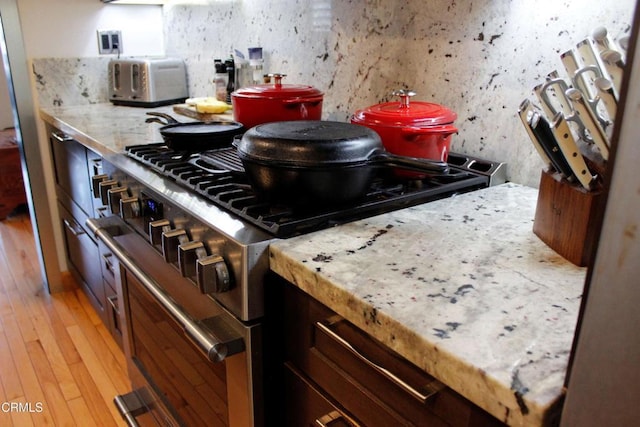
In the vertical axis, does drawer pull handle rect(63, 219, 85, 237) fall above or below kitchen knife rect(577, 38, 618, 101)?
below

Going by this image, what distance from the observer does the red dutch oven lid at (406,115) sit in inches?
42.1

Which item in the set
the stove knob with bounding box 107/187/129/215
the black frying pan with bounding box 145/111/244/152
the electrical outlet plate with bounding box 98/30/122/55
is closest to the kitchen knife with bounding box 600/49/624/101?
the black frying pan with bounding box 145/111/244/152

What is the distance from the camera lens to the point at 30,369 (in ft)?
6.26

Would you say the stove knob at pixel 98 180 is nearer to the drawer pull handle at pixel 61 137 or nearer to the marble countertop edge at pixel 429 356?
the drawer pull handle at pixel 61 137

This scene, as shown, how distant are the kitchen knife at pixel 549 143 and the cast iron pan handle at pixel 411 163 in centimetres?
15

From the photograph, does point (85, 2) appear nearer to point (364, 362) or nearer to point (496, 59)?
point (496, 59)

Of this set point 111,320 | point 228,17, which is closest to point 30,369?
point 111,320

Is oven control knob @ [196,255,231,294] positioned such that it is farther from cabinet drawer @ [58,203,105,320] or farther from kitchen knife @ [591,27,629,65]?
cabinet drawer @ [58,203,105,320]

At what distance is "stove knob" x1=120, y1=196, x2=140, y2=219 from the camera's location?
3.94ft

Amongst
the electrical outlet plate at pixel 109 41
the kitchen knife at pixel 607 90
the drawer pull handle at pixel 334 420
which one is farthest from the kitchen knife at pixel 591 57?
the electrical outlet plate at pixel 109 41

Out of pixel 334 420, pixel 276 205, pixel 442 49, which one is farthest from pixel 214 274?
pixel 442 49

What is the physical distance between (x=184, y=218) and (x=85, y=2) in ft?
6.42

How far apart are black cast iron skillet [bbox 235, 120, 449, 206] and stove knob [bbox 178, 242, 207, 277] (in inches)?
5.8

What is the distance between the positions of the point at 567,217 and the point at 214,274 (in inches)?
22.0
